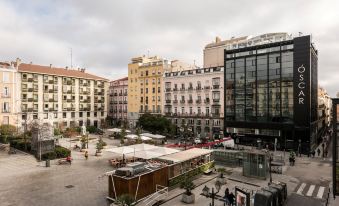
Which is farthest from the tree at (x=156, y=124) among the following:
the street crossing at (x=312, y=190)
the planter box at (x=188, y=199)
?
the planter box at (x=188, y=199)

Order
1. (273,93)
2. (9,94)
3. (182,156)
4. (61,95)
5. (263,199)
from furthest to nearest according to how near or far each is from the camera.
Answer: (61,95)
(9,94)
(273,93)
(182,156)
(263,199)

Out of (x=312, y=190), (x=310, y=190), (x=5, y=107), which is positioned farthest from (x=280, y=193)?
(x=5, y=107)

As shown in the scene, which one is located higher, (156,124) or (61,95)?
(61,95)

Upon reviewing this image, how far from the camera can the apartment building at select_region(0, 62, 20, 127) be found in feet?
191

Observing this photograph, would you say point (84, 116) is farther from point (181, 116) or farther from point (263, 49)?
point (263, 49)

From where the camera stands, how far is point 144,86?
73.3 m

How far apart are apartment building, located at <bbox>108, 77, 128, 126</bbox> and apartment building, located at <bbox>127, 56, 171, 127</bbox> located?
471 cm

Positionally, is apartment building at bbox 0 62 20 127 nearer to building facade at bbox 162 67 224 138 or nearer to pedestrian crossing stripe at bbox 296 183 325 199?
building facade at bbox 162 67 224 138

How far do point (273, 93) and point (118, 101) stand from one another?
178ft

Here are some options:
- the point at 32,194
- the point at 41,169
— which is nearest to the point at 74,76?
the point at 41,169

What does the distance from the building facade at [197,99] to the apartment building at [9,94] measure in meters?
36.3

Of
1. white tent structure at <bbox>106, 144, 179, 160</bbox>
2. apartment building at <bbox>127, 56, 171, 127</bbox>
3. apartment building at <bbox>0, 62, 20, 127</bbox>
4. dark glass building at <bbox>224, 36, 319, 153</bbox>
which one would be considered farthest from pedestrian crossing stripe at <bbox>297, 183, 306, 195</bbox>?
apartment building at <bbox>0, 62, 20, 127</bbox>

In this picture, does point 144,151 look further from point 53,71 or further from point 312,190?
point 53,71

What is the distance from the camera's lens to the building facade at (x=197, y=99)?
56.6 m
